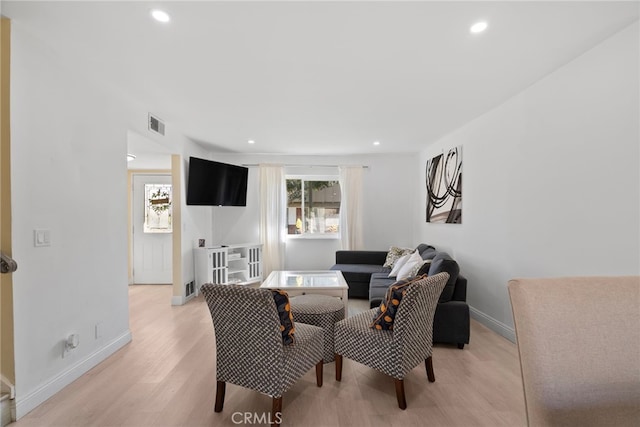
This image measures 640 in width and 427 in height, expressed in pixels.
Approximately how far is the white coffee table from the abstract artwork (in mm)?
1790

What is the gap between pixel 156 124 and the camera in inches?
136

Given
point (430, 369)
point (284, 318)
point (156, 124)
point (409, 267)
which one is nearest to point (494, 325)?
point (409, 267)

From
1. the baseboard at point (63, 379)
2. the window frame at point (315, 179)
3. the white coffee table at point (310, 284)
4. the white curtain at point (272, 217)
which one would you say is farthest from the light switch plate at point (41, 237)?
the window frame at point (315, 179)

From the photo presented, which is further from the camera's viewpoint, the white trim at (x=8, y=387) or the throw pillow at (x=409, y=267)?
the throw pillow at (x=409, y=267)

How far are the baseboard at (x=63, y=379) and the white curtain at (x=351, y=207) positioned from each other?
143 inches

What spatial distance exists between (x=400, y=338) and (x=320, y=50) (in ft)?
6.59

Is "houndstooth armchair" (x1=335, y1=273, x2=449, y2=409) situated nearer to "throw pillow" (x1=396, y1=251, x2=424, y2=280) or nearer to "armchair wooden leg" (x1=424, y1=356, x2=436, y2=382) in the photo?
"armchair wooden leg" (x1=424, y1=356, x2=436, y2=382)

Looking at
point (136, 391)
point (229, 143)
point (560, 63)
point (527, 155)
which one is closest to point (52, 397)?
point (136, 391)

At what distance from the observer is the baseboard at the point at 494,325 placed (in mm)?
2879

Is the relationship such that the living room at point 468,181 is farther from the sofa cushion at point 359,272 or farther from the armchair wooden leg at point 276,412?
the armchair wooden leg at point 276,412

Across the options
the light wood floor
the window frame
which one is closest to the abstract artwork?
the window frame

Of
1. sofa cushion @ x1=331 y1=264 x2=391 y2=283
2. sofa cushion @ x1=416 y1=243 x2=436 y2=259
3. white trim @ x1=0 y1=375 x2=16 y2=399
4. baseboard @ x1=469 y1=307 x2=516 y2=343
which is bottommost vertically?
baseboard @ x1=469 y1=307 x2=516 y2=343

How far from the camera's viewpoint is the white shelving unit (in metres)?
4.57
